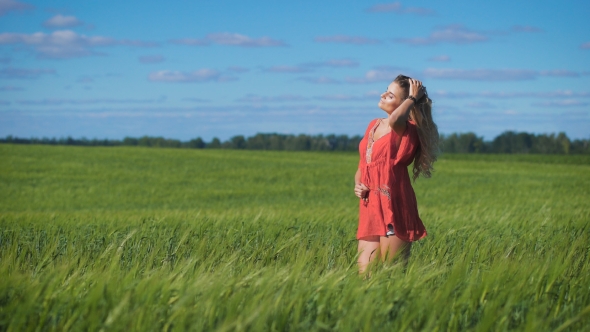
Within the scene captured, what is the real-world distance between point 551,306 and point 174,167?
28492 millimetres

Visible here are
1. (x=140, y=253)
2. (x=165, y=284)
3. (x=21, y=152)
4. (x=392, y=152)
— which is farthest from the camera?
(x=21, y=152)

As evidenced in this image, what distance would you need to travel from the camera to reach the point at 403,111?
4.48 m

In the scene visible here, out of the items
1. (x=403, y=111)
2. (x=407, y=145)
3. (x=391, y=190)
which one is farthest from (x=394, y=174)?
(x=403, y=111)

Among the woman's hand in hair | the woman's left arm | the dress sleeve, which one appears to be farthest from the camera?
the dress sleeve

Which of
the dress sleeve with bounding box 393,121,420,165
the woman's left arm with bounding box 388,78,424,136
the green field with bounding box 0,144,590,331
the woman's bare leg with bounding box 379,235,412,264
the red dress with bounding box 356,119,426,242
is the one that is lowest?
the green field with bounding box 0,144,590,331

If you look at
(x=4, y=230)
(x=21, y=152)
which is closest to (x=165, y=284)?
(x=4, y=230)

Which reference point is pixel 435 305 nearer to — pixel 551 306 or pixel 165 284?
pixel 551 306

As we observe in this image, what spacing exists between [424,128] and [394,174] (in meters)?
0.45

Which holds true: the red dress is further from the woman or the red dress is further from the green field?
the green field

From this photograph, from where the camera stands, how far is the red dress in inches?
186

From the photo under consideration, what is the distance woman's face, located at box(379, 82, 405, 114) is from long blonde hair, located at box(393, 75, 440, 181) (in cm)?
4

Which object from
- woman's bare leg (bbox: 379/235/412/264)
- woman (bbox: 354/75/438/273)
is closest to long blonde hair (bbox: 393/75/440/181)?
woman (bbox: 354/75/438/273)

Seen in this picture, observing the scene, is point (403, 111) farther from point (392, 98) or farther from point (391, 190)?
point (391, 190)

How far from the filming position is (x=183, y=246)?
5840mm
